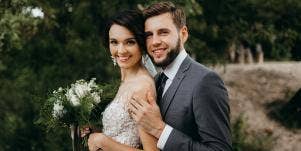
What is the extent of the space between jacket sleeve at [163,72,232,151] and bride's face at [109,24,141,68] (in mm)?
841

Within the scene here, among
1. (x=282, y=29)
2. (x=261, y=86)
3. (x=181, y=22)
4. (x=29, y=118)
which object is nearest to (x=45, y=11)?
(x=29, y=118)

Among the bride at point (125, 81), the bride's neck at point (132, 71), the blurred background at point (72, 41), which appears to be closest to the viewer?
the bride at point (125, 81)

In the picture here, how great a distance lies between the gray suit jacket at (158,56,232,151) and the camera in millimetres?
3482

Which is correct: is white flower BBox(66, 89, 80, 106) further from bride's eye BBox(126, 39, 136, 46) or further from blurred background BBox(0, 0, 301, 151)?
blurred background BBox(0, 0, 301, 151)

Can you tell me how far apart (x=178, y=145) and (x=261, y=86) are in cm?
1476

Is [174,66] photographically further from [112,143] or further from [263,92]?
[263,92]

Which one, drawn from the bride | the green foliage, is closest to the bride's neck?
the bride

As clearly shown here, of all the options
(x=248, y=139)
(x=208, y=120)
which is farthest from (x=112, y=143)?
(x=248, y=139)

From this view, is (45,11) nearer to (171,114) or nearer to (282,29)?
(282,29)

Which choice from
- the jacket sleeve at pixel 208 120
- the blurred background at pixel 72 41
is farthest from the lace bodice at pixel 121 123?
the blurred background at pixel 72 41

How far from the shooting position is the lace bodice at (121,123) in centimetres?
427

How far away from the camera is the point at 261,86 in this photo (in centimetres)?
1791

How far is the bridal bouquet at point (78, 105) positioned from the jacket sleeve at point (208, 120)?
922 mm

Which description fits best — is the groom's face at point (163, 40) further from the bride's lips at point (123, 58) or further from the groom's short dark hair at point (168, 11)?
the bride's lips at point (123, 58)
